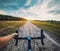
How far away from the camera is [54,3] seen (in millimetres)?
2305

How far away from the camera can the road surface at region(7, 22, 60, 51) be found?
7.04ft

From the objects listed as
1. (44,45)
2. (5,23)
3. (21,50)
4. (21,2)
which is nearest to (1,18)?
(5,23)

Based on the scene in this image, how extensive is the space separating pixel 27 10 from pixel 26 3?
111 millimetres

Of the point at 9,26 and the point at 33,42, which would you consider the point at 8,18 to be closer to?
the point at 9,26

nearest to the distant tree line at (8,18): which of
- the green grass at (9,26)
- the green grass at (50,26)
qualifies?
the green grass at (9,26)

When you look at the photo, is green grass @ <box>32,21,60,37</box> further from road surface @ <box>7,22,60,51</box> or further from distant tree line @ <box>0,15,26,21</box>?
distant tree line @ <box>0,15,26,21</box>

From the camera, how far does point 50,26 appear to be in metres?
2.29

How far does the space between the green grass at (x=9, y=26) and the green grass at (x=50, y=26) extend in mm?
235

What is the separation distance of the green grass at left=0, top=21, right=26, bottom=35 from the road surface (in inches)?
2.7

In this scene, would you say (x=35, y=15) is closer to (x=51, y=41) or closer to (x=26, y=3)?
(x=26, y=3)

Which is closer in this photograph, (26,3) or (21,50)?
(21,50)

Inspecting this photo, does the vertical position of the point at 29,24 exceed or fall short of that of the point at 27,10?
it falls short

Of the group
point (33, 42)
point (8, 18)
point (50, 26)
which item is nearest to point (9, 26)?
point (8, 18)

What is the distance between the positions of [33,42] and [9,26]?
43 centimetres
